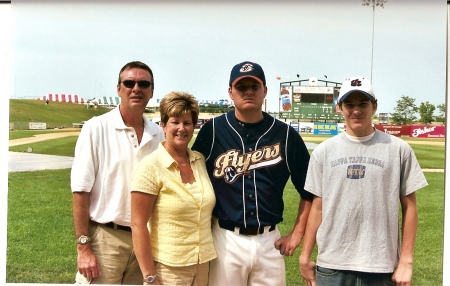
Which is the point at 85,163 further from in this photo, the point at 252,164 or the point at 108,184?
the point at 252,164

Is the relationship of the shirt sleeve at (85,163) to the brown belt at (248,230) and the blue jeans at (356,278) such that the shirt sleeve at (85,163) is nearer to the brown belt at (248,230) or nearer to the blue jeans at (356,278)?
the brown belt at (248,230)

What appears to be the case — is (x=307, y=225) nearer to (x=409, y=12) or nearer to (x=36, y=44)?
Answer: (x=409, y=12)

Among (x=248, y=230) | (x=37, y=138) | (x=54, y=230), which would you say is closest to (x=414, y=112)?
(x=248, y=230)

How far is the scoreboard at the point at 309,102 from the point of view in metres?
3.45

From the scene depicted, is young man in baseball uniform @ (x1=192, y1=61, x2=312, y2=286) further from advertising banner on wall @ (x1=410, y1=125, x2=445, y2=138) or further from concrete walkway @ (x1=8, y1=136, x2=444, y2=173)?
concrete walkway @ (x1=8, y1=136, x2=444, y2=173)

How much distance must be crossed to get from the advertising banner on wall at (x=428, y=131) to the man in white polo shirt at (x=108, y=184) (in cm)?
191

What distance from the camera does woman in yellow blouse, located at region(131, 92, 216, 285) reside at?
2.69 m

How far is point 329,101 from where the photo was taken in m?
3.46

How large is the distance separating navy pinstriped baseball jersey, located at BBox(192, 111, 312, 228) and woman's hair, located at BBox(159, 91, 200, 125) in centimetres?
30

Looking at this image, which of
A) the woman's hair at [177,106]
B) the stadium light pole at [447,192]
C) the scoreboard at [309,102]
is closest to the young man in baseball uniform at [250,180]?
the woman's hair at [177,106]

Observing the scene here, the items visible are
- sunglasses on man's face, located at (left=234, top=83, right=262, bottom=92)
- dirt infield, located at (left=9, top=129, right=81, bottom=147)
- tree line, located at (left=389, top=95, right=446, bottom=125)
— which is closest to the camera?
sunglasses on man's face, located at (left=234, top=83, right=262, bottom=92)

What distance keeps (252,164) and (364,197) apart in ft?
2.49

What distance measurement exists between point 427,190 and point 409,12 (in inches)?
54.3

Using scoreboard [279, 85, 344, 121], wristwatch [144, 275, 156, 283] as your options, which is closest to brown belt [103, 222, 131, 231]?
wristwatch [144, 275, 156, 283]
